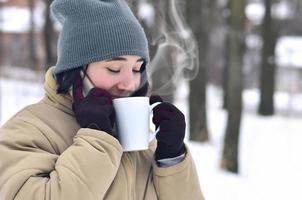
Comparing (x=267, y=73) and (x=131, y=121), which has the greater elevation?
(x=131, y=121)

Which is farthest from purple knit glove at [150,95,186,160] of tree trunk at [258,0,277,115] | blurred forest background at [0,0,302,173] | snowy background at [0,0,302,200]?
tree trunk at [258,0,277,115]

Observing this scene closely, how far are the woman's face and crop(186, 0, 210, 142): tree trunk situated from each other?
9644mm

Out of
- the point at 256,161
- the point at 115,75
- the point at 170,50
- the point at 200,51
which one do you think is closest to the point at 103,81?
the point at 115,75

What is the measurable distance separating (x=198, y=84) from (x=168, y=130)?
396 inches

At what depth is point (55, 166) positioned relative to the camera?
58.7 inches

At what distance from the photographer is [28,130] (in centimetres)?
158

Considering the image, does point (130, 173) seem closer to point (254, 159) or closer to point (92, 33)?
point (92, 33)

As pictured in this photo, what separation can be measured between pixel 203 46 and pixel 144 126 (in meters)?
10.2

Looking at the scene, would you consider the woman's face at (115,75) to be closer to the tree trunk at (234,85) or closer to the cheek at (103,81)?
the cheek at (103,81)

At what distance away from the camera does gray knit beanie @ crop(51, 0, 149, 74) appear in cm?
167

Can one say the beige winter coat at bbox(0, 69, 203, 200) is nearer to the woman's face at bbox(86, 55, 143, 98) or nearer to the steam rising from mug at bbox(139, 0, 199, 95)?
the woman's face at bbox(86, 55, 143, 98)

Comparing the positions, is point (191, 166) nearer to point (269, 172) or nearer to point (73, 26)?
point (73, 26)

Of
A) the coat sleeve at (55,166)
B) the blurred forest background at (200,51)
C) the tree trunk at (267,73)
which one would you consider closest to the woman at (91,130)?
the coat sleeve at (55,166)

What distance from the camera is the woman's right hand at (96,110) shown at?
1.52 metres
